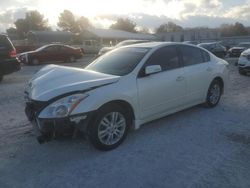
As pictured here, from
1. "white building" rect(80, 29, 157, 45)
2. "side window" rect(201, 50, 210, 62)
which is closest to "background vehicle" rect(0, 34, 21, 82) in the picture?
"side window" rect(201, 50, 210, 62)

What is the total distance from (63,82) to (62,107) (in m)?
0.59

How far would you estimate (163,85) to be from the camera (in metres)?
5.18

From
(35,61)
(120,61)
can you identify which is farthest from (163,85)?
(35,61)

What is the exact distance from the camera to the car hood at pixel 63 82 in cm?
412

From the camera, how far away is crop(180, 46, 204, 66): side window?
594cm

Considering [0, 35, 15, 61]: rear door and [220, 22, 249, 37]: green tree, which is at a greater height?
[0, 35, 15, 61]: rear door

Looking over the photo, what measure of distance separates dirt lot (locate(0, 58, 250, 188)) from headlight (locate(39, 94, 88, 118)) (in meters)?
0.69

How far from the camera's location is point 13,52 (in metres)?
10.8

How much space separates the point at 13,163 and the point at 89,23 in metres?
76.4

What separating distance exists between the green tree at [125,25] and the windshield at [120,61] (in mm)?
74417

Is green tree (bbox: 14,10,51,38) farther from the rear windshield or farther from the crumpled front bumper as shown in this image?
the crumpled front bumper

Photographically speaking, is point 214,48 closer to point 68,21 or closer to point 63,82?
point 63,82

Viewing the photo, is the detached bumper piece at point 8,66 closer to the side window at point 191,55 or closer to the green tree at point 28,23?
the side window at point 191,55

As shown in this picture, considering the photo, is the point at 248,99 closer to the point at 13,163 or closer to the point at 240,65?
the point at 240,65
